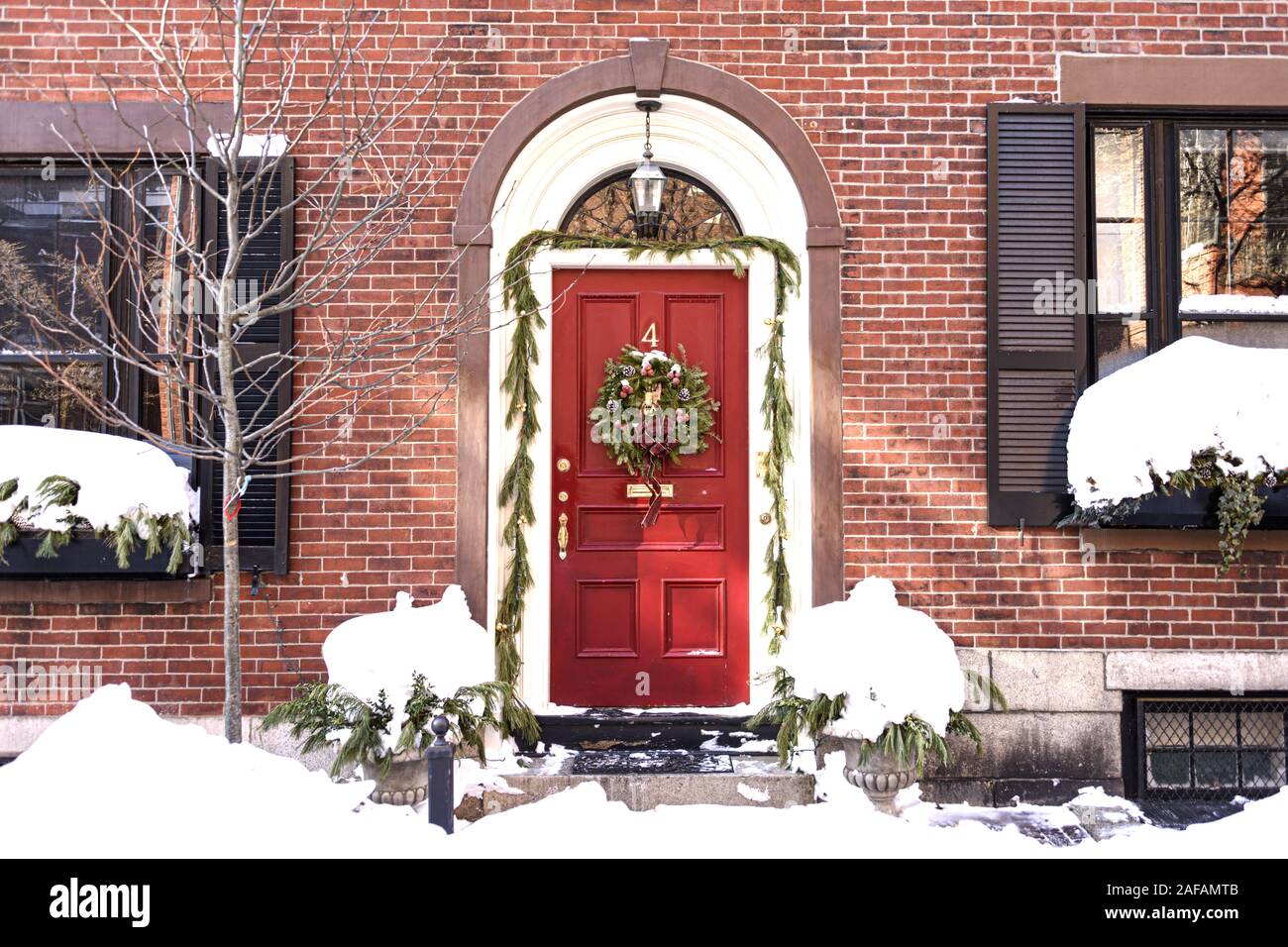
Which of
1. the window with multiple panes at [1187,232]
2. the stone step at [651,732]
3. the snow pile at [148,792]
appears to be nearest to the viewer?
the snow pile at [148,792]

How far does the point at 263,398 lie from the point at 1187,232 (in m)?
5.34

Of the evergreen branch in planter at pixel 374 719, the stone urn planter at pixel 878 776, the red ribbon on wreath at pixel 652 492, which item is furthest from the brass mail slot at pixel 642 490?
the stone urn planter at pixel 878 776

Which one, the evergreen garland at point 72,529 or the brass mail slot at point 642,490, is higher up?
the brass mail slot at point 642,490

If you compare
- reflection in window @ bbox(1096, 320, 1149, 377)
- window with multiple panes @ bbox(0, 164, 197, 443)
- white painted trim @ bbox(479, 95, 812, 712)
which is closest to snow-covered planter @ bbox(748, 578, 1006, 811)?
white painted trim @ bbox(479, 95, 812, 712)

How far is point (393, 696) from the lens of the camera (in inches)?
Answer: 186

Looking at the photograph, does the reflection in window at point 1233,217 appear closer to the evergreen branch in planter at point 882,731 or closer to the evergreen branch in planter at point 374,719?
the evergreen branch in planter at point 882,731

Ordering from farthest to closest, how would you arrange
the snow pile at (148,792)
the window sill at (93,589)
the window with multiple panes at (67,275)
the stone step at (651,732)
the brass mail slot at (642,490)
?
1. the brass mail slot at (642,490)
2. the window with multiple panes at (67,275)
3. the stone step at (651,732)
4. the window sill at (93,589)
5. the snow pile at (148,792)

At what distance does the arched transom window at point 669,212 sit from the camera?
6020mm

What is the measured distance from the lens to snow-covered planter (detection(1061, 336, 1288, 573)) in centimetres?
509

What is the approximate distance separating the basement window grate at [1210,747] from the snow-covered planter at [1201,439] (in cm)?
95

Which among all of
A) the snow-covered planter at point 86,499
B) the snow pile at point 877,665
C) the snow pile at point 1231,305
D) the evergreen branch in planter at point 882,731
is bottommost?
the evergreen branch in planter at point 882,731

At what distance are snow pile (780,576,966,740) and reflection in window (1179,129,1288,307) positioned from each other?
8.62 ft

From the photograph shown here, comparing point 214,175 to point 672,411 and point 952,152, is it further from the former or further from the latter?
point 952,152

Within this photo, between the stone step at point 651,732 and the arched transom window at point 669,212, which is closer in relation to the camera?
the stone step at point 651,732
